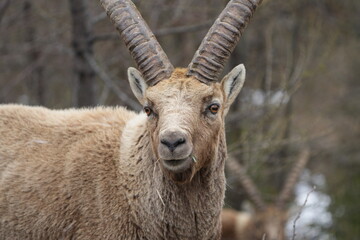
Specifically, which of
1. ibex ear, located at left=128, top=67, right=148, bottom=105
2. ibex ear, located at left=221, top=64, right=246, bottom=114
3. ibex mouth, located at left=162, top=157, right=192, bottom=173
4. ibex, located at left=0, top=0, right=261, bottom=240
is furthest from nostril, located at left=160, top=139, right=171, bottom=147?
ibex ear, located at left=221, top=64, right=246, bottom=114

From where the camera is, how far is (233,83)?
20.2 feet

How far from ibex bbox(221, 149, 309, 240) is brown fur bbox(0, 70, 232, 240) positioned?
5.94m

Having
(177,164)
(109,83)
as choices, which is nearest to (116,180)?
(177,164)

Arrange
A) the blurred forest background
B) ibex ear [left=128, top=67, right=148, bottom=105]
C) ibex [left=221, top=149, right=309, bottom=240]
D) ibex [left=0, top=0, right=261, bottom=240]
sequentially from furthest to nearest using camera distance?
ibex [left=221, top=149, right=309, bottom=240], the blurred forest background, ibex ear [left=128, top=67, right=148, bottom=105], ibex [left=0, top=0, right=261, bottom=240]

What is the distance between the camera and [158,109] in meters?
5.54

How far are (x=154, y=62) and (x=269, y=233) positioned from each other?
8.34 meters

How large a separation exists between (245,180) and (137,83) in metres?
6.82

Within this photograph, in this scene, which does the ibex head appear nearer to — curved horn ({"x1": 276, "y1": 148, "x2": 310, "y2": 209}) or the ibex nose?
the ibex nose

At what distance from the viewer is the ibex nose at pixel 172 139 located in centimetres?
506

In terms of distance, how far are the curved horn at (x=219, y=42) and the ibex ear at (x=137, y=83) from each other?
0.56 meters

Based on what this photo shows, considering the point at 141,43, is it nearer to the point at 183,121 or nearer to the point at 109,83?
the point at 183,121

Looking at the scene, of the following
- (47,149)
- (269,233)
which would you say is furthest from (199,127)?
(269,233)

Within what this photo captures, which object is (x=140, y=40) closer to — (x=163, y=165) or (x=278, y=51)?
(x=163, y=165)

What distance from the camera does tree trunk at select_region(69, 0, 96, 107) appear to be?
10.4 metres
